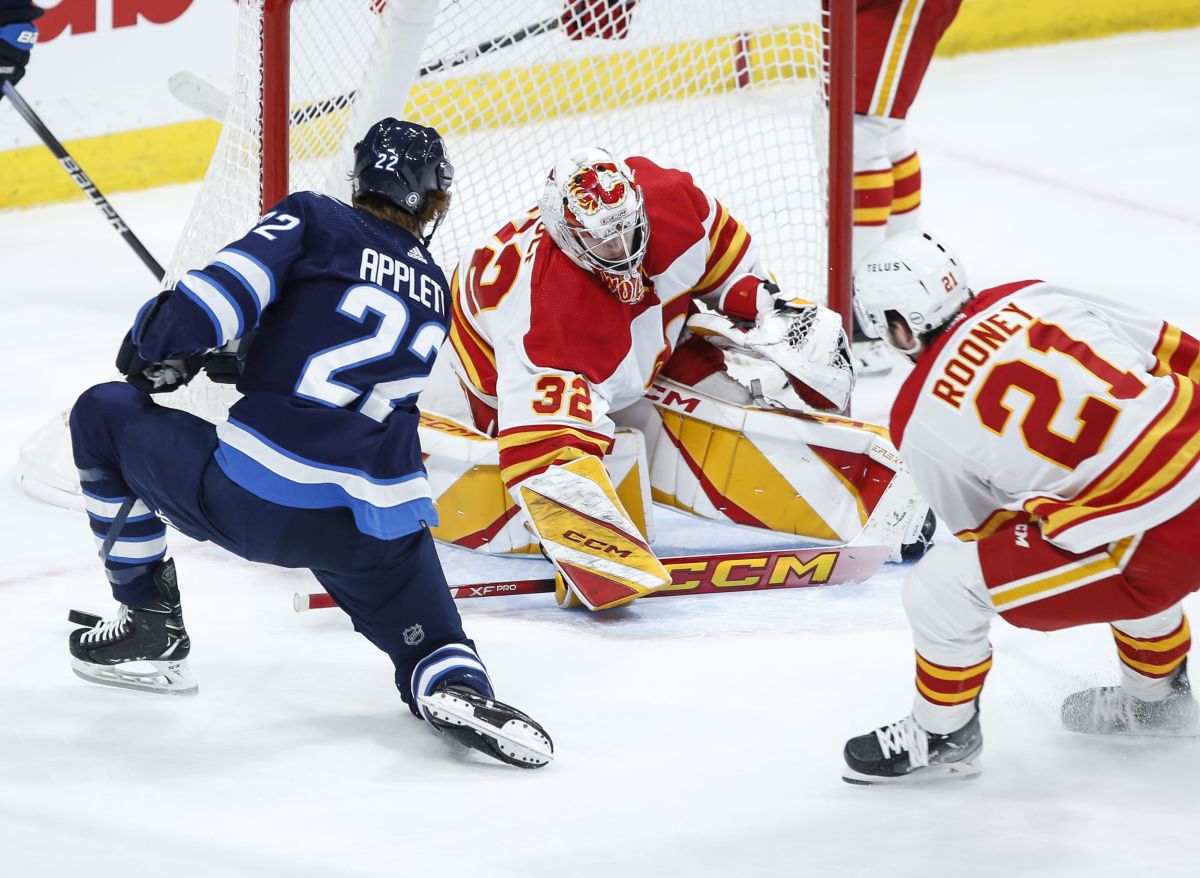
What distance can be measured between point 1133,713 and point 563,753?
81cm

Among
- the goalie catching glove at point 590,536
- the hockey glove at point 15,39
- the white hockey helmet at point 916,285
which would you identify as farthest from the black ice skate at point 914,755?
the hockey glove at point 15,39

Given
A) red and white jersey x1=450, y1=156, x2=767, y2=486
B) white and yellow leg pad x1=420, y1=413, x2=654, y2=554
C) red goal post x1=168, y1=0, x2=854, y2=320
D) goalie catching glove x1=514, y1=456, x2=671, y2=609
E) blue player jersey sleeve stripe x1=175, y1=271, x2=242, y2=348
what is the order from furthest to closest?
1. red goal post x1=168, y1=0, x2=854, y2=320
2. white and yellow leg pad x1=420, y1=413, x2=654, y2=554
3. red and white jersey x1=450, y1=156, x2=767, y2=486
4. goalie catching glove x1=514, y1=456, x2=671, y2=609
5. blue player jersey sleeve stripe x1=175, y1=271, x2=242, y2=348

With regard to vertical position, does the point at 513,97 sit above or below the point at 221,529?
above

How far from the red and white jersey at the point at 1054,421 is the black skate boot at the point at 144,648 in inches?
44.3

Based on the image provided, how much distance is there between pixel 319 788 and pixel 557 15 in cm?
236

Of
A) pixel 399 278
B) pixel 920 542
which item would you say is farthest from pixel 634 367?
pixel 399 278

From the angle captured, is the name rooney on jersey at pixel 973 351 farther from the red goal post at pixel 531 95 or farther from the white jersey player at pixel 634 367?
the red goal post at pixel 531 95

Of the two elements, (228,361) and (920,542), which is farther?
(920,542)

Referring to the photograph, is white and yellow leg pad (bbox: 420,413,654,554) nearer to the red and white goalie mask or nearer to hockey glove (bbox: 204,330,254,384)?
the red and white goalie mask

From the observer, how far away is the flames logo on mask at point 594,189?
121 inches

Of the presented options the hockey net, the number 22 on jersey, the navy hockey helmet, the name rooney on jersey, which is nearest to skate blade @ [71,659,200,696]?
the number 22 on jersey

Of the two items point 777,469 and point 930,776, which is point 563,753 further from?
point 777,469

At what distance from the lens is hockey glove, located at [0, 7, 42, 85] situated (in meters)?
4.05

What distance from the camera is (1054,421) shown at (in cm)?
223
